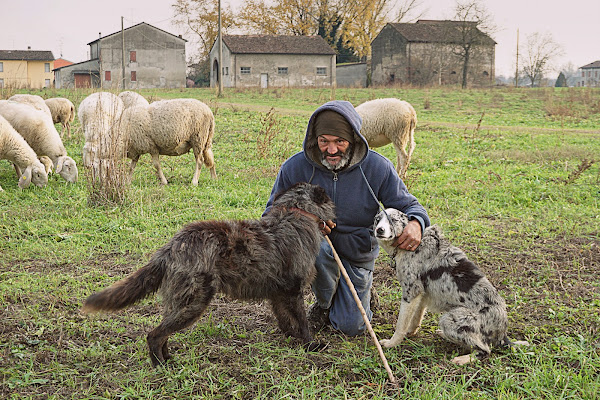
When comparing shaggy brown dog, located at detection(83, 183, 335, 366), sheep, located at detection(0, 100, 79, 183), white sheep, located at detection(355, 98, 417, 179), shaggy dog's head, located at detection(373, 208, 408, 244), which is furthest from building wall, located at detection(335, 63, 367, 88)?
shaggy brown dog, located at detection(83, 183, 335, 366)

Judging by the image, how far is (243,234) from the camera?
11.7 ft

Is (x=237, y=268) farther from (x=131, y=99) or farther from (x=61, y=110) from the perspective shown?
(x=61, y=110)

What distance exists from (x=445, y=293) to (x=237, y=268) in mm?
1434

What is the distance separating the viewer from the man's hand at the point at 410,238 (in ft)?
12.7

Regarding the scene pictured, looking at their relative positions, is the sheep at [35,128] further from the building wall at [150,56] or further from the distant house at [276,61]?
the building wall at [150,56]

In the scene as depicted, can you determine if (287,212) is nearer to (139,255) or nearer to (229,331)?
(229,331)

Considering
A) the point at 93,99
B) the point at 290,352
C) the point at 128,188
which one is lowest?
the point at 290,352

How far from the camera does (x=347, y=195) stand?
167 inches

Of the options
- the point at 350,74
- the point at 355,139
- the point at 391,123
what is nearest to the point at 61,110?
the point at 391,123

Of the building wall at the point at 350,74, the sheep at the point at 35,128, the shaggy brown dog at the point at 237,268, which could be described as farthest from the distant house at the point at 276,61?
the shaggy brown dog at the point at 237,268

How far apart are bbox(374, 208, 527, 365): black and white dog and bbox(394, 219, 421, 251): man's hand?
0.04 m

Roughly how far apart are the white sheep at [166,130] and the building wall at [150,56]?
41.4 metres

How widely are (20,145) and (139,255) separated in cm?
562

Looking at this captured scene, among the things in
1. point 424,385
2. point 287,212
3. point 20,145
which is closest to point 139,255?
point 287,212
